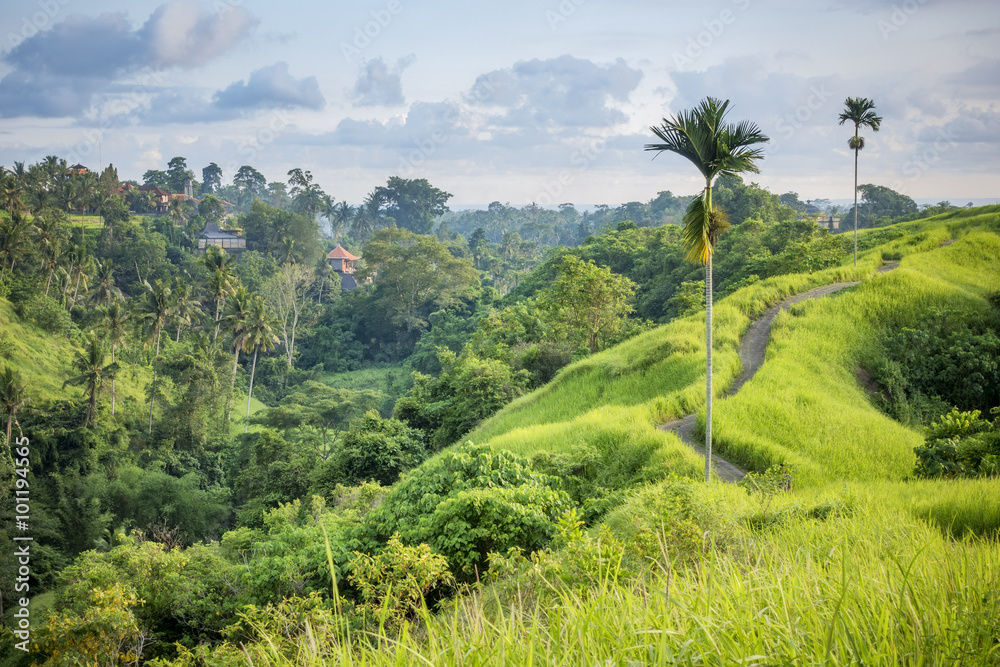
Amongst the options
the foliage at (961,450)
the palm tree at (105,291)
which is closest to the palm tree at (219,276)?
the palm tree at (105,291)

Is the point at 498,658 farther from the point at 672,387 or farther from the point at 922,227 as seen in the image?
the point at 922,227

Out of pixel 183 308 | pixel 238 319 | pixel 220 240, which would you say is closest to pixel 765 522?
pixel 238 319

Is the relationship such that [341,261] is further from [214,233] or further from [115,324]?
[115,324]

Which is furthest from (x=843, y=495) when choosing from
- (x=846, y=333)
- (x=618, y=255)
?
(x=618, y=255)

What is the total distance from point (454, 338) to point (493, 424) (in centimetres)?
2480

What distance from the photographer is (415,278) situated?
153ft

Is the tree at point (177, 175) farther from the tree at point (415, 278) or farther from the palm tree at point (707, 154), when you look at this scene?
the palm tree at point (707, 154)

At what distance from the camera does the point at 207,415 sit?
31.6 m

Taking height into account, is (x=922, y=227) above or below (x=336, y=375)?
above

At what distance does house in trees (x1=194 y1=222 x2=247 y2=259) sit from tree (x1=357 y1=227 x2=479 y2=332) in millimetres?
14239

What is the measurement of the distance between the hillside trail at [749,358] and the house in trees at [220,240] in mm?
46123

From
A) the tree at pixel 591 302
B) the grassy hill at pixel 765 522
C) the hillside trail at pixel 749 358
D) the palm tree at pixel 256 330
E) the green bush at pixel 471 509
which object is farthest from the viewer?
the palm tree at pixel 256 330

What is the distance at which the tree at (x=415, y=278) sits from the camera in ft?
153

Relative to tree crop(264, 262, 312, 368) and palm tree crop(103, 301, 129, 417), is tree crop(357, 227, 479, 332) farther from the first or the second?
palm tree crop(103, 301, 129, 417)
